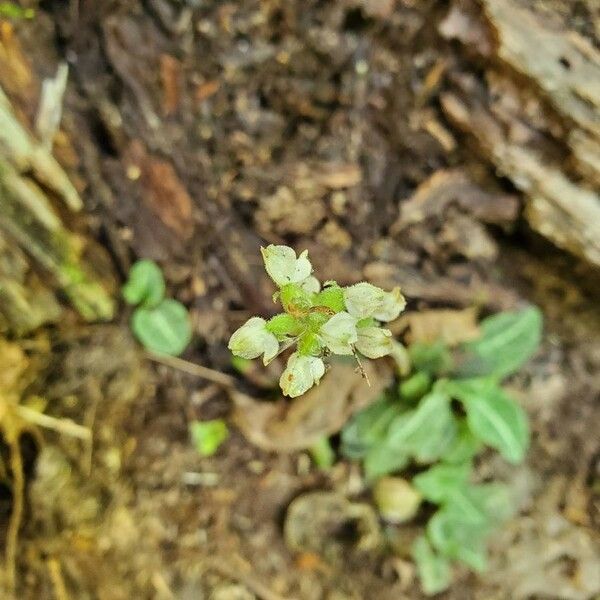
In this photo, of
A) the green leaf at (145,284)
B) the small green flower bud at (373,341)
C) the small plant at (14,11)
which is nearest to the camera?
the small green flower bud at (373,341)

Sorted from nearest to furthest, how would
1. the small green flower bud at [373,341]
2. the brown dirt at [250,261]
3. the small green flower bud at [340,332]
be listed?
the small green flower bud at [340,332] → the small green flower bud at [373,341] → the brown dirt at [250,261]

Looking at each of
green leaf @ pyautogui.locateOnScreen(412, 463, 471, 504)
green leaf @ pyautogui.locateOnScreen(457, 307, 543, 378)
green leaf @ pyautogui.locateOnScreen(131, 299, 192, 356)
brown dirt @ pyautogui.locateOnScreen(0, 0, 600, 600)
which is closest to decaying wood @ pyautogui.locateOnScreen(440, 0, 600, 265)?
brown dirt @ pyautogui.locateOnScreen(0, 0, 600, 600)

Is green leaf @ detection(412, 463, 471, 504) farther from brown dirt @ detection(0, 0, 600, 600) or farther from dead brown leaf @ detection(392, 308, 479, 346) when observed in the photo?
dead brown leaf @ detection(392, 308, 479, 346)

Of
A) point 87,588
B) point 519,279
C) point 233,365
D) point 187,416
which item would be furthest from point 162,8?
point 87,588

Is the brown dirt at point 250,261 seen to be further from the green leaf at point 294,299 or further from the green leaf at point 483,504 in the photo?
the green leaf at point 294,299

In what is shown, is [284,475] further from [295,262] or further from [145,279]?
[295,262]

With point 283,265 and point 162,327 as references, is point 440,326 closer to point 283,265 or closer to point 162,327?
point 162,327

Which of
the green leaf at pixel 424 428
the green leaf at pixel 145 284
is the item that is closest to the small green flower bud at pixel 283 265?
the green leaf at pixel 145 284
